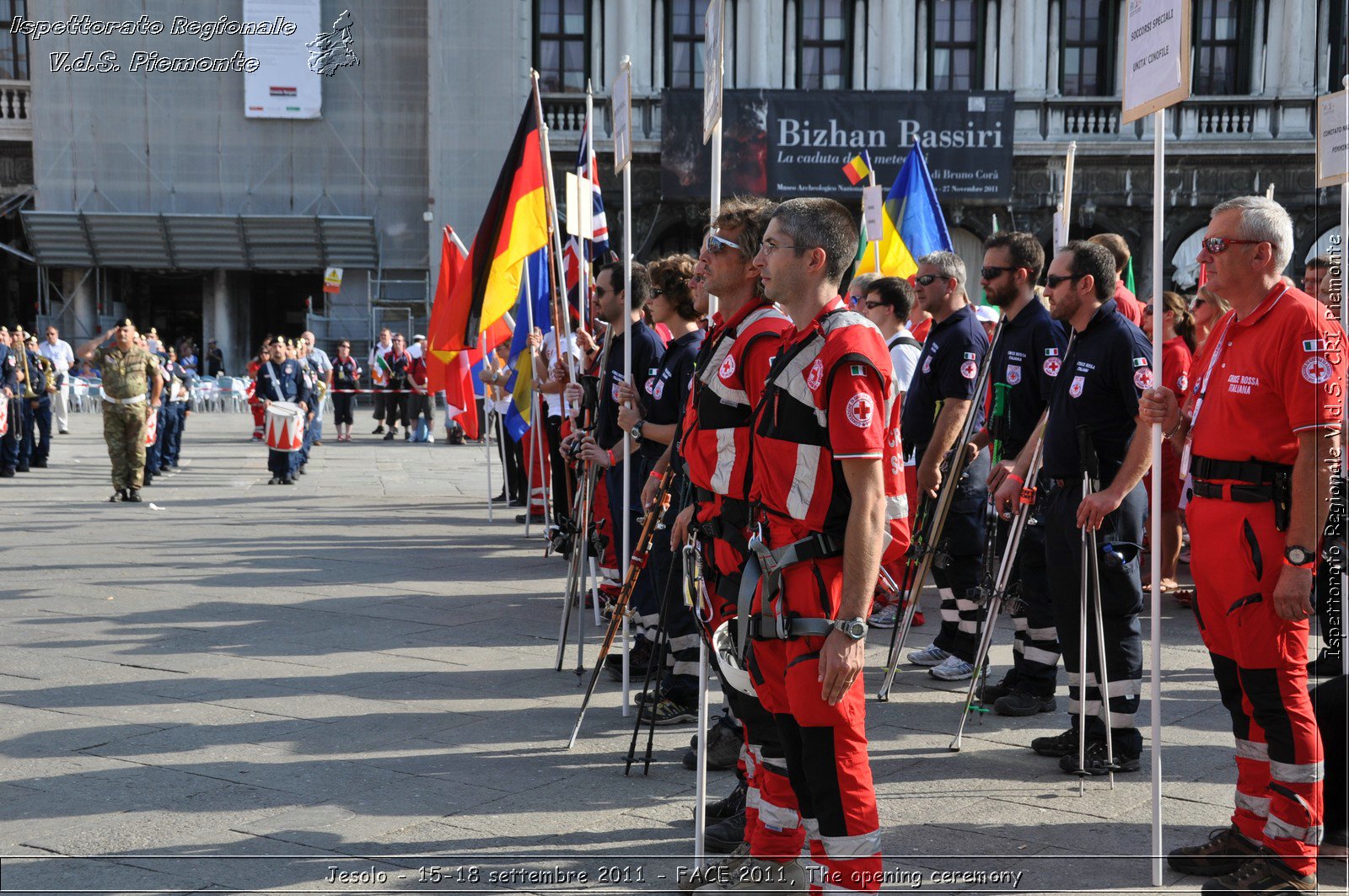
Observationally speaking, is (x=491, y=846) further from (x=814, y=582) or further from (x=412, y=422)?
(x=412, y=422)

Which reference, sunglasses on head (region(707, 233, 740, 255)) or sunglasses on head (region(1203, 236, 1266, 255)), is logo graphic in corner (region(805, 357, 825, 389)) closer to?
sunglasses on head (region(707, 233, 740, 255))

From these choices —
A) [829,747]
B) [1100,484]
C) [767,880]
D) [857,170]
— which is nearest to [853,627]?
[829,747]

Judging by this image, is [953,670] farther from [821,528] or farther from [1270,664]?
[821,528]

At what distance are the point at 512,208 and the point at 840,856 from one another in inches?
218

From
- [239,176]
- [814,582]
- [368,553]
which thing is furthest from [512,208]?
[239,176]

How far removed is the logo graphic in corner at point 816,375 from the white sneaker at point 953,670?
3.71 m

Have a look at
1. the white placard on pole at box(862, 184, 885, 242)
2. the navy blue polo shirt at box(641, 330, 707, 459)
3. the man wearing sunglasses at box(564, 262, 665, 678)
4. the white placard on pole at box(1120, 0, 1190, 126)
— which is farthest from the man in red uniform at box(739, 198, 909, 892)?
the white placard on pole at box(862, 184, 885, 242)

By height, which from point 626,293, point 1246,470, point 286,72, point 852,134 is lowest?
point 1246,470

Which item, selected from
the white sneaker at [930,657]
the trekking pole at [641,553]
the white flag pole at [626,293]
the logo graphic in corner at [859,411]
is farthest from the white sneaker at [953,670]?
the logo graphic in corner at [859,411]

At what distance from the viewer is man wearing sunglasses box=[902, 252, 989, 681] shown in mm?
6465

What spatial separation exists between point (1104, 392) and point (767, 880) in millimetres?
2456

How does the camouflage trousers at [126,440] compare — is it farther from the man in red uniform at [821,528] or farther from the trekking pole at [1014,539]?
the man in red uniform at [821,528]

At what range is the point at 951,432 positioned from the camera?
6.39m

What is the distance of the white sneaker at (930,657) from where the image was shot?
707 centimetres
